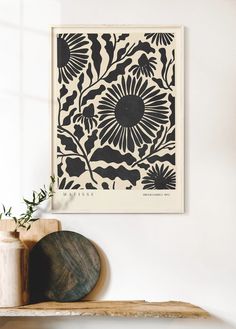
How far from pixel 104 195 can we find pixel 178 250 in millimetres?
371

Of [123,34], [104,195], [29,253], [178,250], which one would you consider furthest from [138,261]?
[123,34]

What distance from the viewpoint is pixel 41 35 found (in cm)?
203

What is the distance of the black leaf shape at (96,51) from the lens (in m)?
2.01

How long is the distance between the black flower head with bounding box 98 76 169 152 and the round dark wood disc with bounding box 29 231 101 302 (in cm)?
43

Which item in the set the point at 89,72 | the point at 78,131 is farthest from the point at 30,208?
the point at 89,72

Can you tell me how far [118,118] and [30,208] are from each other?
50 cm

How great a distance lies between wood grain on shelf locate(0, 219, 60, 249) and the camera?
1981mm

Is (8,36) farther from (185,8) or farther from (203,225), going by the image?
(203,225)

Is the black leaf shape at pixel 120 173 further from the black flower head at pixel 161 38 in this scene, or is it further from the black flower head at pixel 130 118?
the black flower head at pixel 161 38

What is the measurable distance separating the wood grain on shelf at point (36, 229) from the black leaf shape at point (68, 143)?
0.97 feet

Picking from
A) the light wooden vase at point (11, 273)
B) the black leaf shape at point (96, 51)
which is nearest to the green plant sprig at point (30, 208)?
the light wooden vase at point (11, 273)

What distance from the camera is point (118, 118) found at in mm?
2010

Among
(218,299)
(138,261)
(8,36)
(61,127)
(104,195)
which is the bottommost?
(218,299)

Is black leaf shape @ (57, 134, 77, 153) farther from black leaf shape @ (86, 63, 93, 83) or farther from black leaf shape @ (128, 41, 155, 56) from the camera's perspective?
black leaf shape @ (128, 41, 155, 56)
